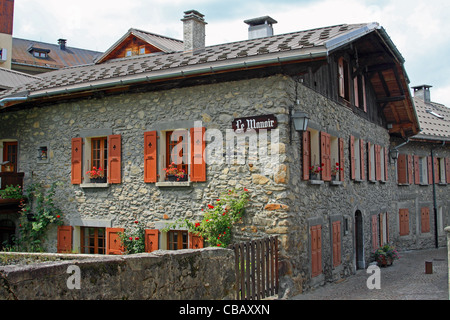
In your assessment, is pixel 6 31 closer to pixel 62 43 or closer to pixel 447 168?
pixel 62 43

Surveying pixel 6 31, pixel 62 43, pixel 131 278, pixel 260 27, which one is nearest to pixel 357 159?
pixel 260 27

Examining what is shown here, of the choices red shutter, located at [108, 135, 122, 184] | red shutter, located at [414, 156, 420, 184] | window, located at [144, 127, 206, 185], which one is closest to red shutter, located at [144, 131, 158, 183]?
window, located at [144, 127, 206, 185]

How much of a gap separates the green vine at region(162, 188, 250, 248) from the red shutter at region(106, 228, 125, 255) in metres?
1.97

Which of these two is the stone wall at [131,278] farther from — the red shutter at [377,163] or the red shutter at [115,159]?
the red shutter at [377,163]

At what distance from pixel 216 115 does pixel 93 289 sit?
522 centimetres

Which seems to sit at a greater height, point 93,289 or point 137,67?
point 137,67

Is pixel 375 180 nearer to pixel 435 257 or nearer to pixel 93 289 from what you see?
pixel 435 257

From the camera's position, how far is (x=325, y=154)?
33.2 ft

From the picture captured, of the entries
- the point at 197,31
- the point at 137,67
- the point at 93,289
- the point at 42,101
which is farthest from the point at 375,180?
the point at 93,289

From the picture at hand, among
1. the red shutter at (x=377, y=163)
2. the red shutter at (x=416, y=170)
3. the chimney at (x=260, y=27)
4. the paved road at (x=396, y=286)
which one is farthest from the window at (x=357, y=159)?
the red shutter at (x=416, y=170)

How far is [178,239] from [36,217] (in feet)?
12.1

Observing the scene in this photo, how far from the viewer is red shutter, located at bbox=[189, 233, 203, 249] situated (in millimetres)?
8805

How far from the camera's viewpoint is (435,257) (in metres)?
15.8
